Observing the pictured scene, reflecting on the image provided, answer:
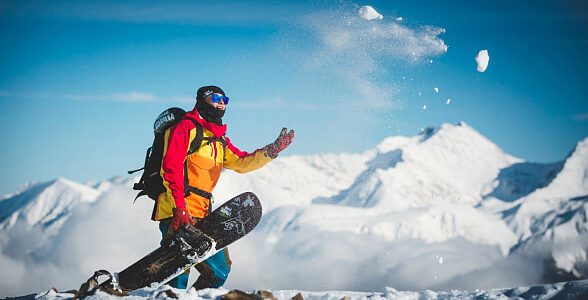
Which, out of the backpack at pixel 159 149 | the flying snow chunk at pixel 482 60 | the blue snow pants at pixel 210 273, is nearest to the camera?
the backpack at pixel 159 149

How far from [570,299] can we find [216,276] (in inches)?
173

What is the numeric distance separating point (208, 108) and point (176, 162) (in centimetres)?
94

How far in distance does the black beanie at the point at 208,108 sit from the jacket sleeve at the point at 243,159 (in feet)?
1.59

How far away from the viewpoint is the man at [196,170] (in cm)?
629

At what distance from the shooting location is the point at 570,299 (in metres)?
5.77

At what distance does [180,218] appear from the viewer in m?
6.29

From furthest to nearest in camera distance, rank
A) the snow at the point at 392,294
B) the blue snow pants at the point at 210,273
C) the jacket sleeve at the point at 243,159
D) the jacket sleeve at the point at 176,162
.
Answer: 1. the jacket sleeve at the point at 243,159
2. the blue snow pants at the point at 210,273
3. the jacket sleeve at the point at 176,162
4. the snow at the point at 392,294

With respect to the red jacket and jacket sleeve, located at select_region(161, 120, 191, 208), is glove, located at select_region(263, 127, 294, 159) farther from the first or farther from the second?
jacket sleeve, located at select_region(161, 120, 191, 208)

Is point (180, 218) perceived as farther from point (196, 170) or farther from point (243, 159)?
point (243, 159)

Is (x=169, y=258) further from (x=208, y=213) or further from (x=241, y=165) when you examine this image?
(x=241, y=165)

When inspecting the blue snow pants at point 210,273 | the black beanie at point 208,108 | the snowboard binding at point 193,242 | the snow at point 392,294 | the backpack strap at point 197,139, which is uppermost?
the black beanie at point 208,108

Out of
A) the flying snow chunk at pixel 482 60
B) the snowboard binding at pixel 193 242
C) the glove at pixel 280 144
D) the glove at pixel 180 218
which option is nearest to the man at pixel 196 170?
the glove at pixel 180 218

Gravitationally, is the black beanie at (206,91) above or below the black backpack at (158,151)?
above

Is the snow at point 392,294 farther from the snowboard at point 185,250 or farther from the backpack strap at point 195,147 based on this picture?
the backpack strap at point 195,147
